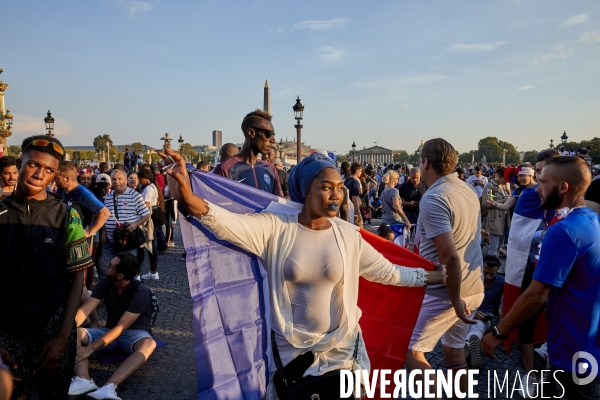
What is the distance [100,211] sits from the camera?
501 cm

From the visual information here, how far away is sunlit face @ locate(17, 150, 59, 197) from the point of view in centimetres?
234

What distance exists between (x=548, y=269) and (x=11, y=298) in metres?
2.99

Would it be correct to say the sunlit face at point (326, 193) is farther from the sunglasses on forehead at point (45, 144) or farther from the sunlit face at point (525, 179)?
the sunlit face at point (525, 179)

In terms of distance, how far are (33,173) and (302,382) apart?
6.30 feet

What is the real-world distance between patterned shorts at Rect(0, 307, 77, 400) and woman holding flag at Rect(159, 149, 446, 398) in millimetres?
1278

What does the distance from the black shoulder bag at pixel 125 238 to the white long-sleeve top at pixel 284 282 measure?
4.29 meters

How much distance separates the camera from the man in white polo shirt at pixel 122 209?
6.07 meters

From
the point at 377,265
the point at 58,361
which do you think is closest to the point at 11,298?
the point at 58,361

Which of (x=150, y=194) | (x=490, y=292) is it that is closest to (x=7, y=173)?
(x=150, y=194)

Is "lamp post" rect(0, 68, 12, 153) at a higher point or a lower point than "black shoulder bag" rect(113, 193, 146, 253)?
higher

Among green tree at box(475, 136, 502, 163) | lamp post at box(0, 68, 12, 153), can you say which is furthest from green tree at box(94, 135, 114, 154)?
green tree at box(475, 136, 502, 163)

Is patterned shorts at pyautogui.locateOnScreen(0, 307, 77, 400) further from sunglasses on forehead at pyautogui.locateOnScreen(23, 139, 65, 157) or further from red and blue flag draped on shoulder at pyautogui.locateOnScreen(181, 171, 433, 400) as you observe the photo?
sunglasses on forehead at pyautogui.locateOnScreen(23, 139, 65, 157)

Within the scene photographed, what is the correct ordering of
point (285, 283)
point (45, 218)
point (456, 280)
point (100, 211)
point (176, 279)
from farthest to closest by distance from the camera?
point (176, 279), point (100, 211), point (456, 280), point (45, 218), point (285, 283)

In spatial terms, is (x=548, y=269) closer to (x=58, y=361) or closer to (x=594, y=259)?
(x=594, y=259)
